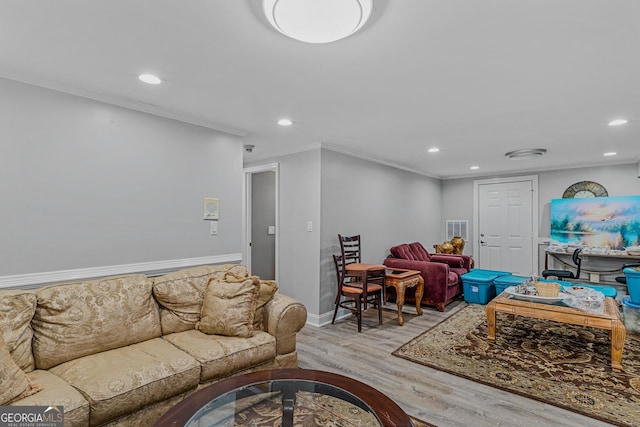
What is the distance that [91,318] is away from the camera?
2176mm

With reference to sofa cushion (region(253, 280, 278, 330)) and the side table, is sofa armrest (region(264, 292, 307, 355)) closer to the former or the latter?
sofa cushion (region(253, 280, 278, 330))

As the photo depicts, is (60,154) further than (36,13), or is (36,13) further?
(60,154)

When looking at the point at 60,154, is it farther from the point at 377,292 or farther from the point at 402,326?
the point at 402,326

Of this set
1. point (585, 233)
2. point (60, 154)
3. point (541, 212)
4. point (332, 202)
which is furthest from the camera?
point (541, 212)

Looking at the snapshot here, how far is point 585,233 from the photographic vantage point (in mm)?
5684

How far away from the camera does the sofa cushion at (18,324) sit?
1.87m

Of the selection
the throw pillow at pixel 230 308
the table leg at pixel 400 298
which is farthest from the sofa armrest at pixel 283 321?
the table leg at pixel 400 298

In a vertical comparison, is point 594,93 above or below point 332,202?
above

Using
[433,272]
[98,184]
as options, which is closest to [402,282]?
[433,272]

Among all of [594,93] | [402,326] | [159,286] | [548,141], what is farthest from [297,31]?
[548,141]

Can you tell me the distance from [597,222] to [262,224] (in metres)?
5.68

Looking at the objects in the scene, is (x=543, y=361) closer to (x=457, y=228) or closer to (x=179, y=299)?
(x=179, y=299)

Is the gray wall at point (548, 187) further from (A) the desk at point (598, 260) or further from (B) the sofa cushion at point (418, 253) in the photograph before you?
(B) the sofa cushion at point (418, 253)

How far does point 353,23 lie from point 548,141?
3.80 metres
